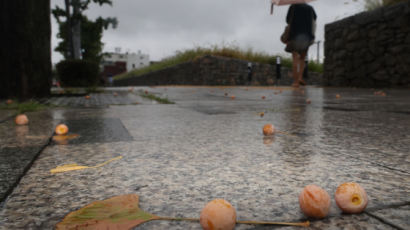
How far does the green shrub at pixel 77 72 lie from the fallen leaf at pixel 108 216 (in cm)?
1010

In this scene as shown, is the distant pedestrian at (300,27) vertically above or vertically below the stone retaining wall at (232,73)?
above

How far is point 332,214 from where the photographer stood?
68 centimetres

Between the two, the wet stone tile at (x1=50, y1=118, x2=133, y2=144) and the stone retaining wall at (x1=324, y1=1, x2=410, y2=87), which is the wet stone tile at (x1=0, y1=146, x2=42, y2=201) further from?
the stone retaining wall at (x1=324, y1=1, x2=410, y2=87)

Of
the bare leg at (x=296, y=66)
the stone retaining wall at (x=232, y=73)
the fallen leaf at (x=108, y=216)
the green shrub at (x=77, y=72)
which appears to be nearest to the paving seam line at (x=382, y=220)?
the fallen leaf at (x=108, y=216)

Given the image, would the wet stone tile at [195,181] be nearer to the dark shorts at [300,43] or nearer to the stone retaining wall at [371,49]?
the dark shorts at [300,43]

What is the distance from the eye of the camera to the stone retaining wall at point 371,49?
7477 millimetres

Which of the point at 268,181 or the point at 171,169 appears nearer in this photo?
the point at 268,181

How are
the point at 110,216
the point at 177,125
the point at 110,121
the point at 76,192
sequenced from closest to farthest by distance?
the point at 110,216 → the point at 76,192 → the point at 177,125 → the point at 110,121

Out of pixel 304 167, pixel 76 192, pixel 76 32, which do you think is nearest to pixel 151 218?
pixel 76 192

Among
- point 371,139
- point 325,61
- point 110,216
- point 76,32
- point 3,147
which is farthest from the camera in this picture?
point 76,32

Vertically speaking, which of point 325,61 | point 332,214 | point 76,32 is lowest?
point 332,214

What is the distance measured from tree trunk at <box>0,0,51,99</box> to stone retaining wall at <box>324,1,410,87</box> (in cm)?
750

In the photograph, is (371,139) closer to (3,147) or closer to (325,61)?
(3,147)

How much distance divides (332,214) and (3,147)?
1305 millimetres
